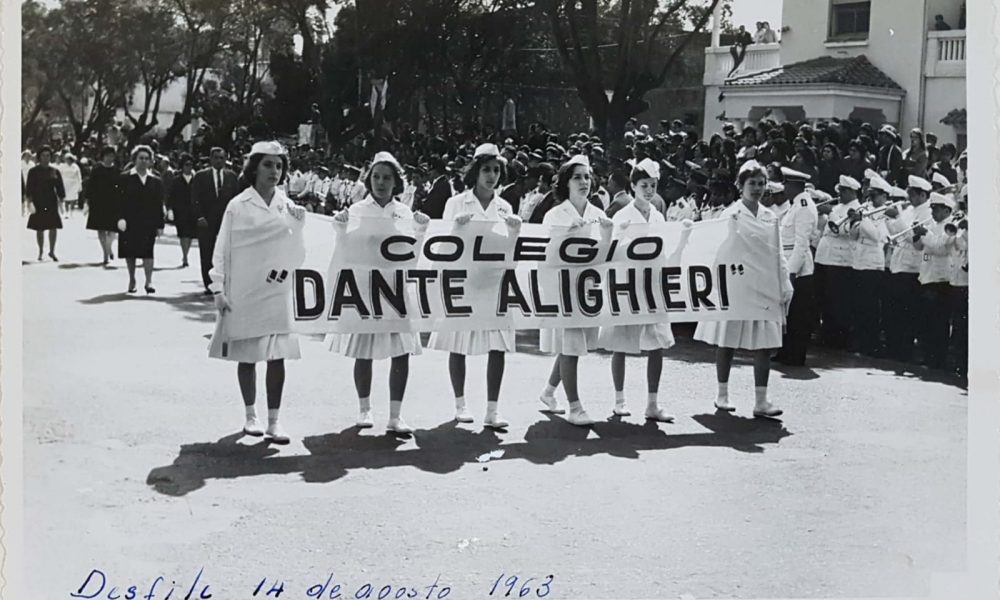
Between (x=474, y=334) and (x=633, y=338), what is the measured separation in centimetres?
114

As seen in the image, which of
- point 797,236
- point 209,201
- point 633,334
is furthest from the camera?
point 209,201

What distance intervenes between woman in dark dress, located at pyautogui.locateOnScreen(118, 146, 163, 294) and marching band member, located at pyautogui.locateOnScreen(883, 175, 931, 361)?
6572 mm

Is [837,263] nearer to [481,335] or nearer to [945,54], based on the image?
[945,54]

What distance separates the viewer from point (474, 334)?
801 cm

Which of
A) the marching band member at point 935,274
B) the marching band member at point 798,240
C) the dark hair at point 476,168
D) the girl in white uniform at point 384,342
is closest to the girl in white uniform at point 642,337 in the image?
the dark hair at point 476,168

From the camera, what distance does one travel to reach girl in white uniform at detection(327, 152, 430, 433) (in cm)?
754

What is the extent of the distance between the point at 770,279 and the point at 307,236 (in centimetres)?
331

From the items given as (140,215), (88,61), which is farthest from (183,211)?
(88,61)

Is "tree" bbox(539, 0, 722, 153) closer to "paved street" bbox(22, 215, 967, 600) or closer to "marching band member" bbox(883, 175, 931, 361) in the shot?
"marching band member" bbox(883, 175, 931, 361)

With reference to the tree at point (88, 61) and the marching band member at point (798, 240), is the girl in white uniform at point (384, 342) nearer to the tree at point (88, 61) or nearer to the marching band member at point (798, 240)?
the tree at point (88, 61)

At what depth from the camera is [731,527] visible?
247 inches

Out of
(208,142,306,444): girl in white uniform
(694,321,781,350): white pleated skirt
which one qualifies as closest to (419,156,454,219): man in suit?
(694,321,781,350): white pleated skirt
